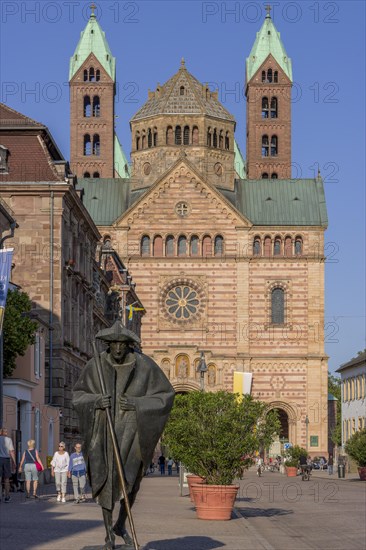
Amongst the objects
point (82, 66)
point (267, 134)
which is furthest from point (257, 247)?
point (82, 66)

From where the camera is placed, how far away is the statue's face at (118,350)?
41.4 ft

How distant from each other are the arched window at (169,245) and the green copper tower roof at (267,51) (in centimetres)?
2266

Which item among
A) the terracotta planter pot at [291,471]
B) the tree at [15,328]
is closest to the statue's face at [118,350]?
the tree at [15,328]

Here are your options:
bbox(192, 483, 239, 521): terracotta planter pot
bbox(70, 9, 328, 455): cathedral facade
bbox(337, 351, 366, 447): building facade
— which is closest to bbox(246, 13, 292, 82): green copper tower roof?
bbox(70, 9, 328, 455): cathedral facade

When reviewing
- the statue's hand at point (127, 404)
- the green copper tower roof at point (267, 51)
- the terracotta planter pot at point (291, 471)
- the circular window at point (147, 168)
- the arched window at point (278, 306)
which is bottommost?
the terracotta planter pot at point (291, 471)

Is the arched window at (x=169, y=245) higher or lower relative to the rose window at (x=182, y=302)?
higher

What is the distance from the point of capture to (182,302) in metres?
91.9

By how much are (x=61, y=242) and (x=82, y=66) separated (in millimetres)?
59423

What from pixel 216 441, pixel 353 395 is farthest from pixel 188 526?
pixel 353 395

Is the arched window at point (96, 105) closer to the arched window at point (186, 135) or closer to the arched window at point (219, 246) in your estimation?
the arched window at point (186, 135)

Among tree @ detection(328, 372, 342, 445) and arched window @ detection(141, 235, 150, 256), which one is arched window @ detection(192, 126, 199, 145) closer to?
arched window @ detection(141, 235, 150, 256)

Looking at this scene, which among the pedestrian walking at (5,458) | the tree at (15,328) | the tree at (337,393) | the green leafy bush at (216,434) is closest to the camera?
the green leafy bush at (216,434)

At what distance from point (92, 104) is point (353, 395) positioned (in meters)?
36.9

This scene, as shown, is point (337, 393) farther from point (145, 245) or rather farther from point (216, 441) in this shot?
point (216, 441)
